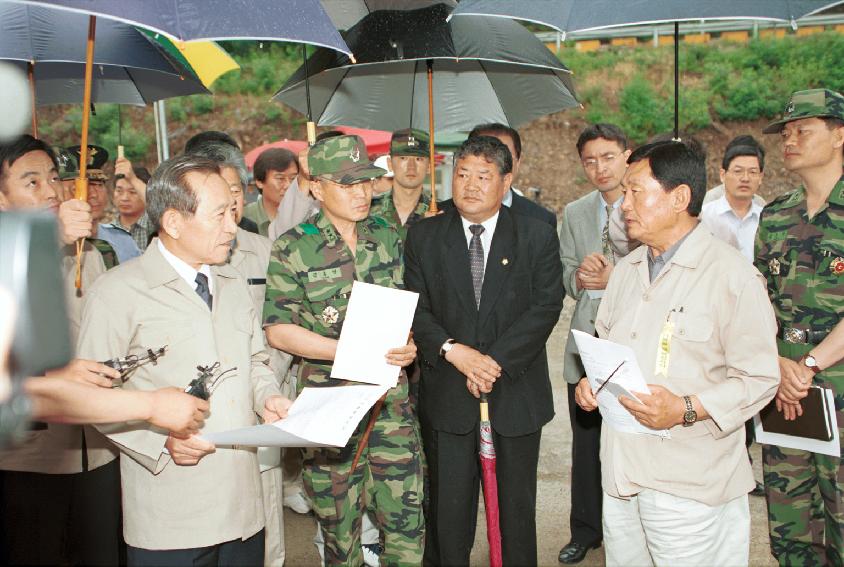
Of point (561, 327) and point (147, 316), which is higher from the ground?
point (147, 316)

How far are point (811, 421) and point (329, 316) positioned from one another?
2.21 m

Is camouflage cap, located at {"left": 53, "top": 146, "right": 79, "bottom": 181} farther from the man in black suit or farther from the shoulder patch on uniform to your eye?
the man in black suit

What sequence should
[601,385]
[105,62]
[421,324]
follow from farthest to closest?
[105,62] < [421,324] < [601,385]

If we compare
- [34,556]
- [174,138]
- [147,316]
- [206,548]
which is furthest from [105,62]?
[174,138]

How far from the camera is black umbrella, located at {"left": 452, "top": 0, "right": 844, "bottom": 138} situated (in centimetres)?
328

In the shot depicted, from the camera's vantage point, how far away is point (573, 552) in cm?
432

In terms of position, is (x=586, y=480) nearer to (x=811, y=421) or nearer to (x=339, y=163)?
(x=811, y=421)

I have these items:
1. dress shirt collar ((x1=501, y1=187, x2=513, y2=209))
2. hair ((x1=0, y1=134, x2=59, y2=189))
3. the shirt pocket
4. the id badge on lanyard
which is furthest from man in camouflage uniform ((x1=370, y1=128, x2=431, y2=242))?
the id badge on lanyard

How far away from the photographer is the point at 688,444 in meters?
2.77

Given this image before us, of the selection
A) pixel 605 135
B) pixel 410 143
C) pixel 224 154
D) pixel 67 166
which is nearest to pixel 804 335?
pixel 605 135

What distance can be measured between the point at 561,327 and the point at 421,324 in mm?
7834

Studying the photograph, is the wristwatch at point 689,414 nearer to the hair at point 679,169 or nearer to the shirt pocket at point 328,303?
the hair at point 679,169

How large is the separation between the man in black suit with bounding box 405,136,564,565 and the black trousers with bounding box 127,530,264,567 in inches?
46.7

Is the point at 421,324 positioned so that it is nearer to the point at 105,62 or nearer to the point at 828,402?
the point at 828,402
